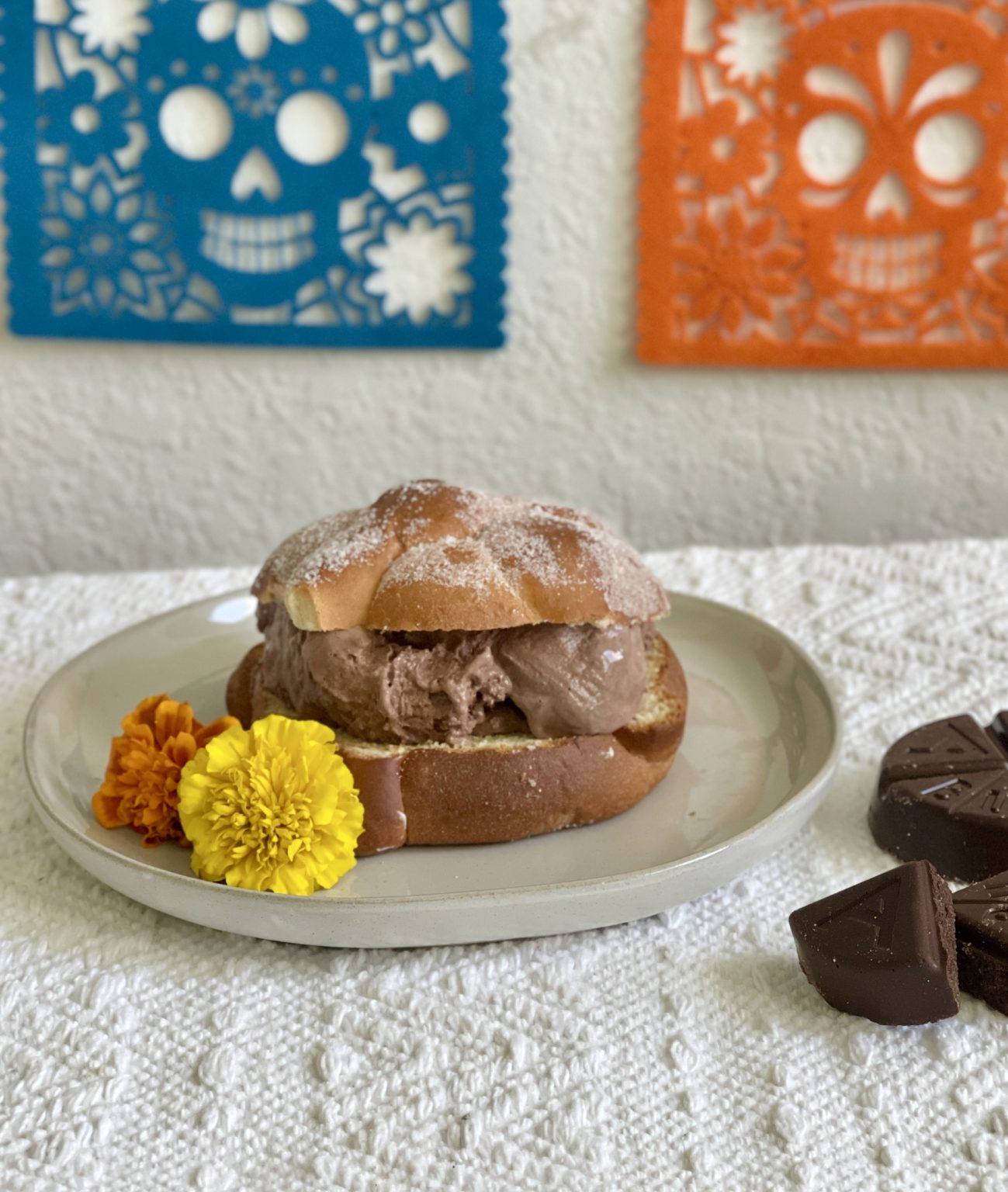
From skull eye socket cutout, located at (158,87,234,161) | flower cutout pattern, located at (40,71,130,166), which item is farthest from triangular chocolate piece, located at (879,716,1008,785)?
flower cutout pattern, located at (40,71,130,166)

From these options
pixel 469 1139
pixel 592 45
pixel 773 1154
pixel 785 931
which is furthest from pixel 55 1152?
pixel 592 45

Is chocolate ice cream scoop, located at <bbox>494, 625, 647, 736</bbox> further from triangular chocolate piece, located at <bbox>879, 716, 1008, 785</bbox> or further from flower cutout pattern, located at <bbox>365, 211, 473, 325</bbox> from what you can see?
flower cutout pattern, located at <bbox>365, 211, 473, 325</bbox>

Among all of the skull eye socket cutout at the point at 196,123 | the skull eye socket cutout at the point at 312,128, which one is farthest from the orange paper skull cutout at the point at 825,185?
the skull eye socket cutout at the point at 196,123

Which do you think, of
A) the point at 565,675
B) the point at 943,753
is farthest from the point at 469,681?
the point at 943,753

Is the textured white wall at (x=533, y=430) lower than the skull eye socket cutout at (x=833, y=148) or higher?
lower

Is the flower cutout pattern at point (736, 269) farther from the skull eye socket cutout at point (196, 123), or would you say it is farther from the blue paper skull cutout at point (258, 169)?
the skull eye socket cutout at point (196, 123)

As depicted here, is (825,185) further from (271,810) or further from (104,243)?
(271,810)
